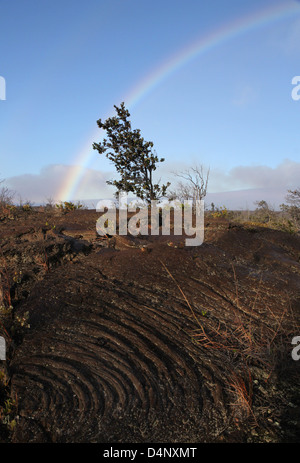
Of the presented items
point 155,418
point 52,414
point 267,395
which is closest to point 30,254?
point 52,414

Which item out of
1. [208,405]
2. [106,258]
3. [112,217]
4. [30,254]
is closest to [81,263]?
[106,258]

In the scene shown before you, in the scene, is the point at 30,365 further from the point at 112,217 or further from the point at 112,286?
the point at 112,217

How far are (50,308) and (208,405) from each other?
7.22 feet

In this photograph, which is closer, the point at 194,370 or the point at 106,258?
the point at 194,370

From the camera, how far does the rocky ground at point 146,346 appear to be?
2492 millimetres

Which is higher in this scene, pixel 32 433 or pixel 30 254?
pixel 30 254

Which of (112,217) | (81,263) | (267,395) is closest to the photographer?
(267,395)

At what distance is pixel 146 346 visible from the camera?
10.8 feet

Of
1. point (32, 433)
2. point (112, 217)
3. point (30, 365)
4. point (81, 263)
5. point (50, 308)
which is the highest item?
point (112, 217)

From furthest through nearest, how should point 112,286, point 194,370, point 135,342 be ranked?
point 112,286 < point 135,342 < point 194,370

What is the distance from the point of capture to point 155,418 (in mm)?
2514

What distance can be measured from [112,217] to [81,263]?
2.66 metres

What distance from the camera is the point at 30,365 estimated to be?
2990mm

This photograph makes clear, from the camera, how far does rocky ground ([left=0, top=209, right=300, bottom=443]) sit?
249 cm
